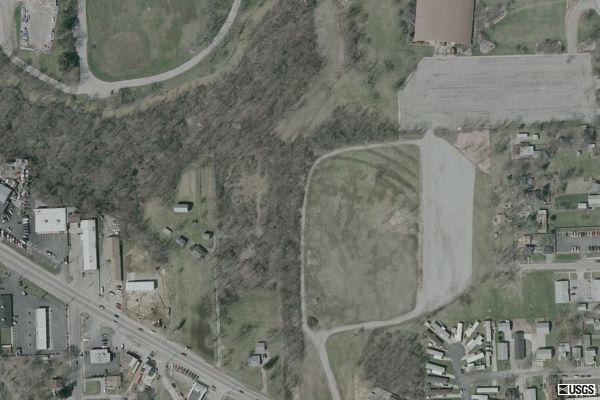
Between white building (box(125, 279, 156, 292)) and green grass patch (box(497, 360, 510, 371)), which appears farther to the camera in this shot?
white building (box(125, 279, 156, 292))

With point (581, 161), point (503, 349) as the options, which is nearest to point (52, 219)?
point (503, 349)

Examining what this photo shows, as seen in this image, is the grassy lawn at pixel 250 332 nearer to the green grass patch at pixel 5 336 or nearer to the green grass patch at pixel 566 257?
the green grass patch at pixel 5 336

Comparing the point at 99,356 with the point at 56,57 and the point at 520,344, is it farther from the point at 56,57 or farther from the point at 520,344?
the point at 520,344

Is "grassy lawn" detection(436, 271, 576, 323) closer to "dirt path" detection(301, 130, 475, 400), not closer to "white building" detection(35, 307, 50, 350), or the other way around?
"dirt path" detection(301, 130, 475, 400)

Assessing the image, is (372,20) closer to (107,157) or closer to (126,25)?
(126,25)

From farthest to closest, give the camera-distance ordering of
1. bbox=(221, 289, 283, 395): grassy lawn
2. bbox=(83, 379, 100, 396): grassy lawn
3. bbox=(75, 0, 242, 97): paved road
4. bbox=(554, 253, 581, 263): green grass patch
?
bbox=(83, 379, 100, 396): grassy lawn
bbox=(75, 0, 242, 97): paved road
bbox=(221, 289, 283, 395): grassy lawn
bbox=(554, 253, 581, 263): green grass patch

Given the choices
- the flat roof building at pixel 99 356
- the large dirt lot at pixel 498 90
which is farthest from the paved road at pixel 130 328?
the large dirt lot at pixel 498 90

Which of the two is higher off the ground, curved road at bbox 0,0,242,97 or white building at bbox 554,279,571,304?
curved road at bbox 0,0,242,97

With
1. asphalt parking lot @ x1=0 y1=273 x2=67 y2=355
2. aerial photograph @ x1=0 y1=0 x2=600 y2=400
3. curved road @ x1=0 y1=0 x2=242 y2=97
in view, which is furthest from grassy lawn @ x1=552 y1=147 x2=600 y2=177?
asphalt parking lot @ x1=0 y1=273 x2=67 y2=355
